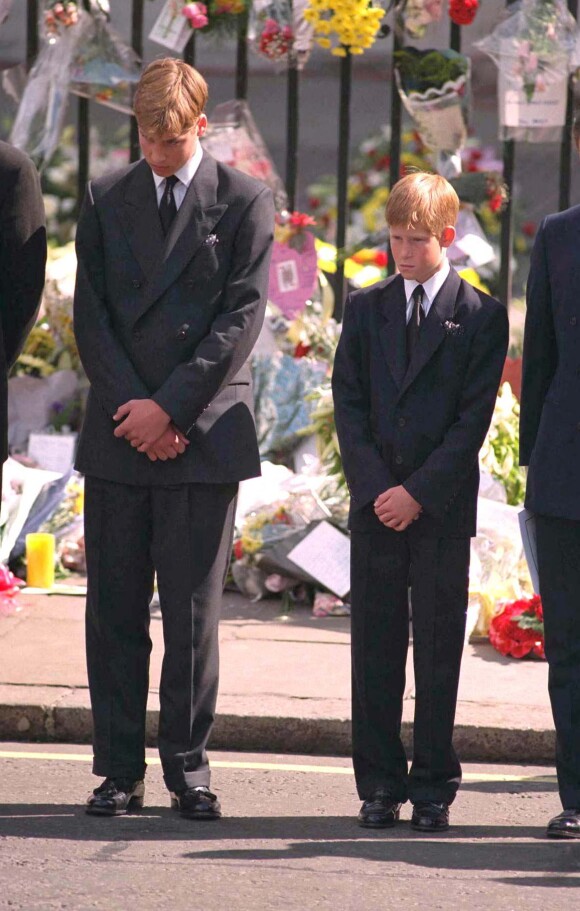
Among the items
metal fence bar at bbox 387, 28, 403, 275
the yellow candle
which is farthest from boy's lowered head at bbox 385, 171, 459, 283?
metal fence bar at bbox 387, 28, 403, 275

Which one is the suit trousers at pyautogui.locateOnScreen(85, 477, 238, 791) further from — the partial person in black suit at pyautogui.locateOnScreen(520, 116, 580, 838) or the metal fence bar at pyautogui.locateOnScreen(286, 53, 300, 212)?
the metal fence bar at pyautogui.locateOnScreen(286, 53, 300, 212)

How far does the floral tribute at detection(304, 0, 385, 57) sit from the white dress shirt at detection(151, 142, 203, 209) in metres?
3.14

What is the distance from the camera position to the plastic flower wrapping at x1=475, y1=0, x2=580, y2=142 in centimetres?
727

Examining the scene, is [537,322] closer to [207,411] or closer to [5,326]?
[207,411]

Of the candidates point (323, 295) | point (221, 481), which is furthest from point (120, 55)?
point (221, 481)

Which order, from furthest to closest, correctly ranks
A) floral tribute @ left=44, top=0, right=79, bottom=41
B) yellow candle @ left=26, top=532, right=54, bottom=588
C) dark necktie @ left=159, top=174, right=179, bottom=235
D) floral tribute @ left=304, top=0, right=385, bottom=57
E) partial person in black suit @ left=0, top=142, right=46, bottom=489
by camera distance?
floral tribute @ left=44, top=0, right=79, bottom=41 → floral tribute @ left=304, top=0, right=385, bottom=57 → yellow candle @ left=26, top=532, right=54, bottom=588 → partial person in black suit @ left=0, top=142, right=46, bottom=489 → dark necktie @ left=159, top=174, right=179, bottom=235

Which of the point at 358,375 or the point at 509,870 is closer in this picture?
the point at 509,870

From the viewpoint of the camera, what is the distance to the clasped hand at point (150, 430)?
4203 millimetres

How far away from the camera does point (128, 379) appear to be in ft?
14.0

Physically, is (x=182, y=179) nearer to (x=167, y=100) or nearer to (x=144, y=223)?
(x=144, y=223)

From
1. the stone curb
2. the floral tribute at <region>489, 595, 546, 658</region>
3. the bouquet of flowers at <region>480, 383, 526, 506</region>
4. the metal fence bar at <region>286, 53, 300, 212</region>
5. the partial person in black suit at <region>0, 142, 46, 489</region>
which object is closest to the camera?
the partial person in black suit at <region>0, 142, 46, 489</region>

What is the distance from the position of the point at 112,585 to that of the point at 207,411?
0.53m

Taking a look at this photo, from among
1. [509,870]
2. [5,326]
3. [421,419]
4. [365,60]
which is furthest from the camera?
[365,60]

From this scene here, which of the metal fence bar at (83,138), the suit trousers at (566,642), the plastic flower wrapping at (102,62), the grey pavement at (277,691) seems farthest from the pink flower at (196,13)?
the suit trousers at (566,642)
